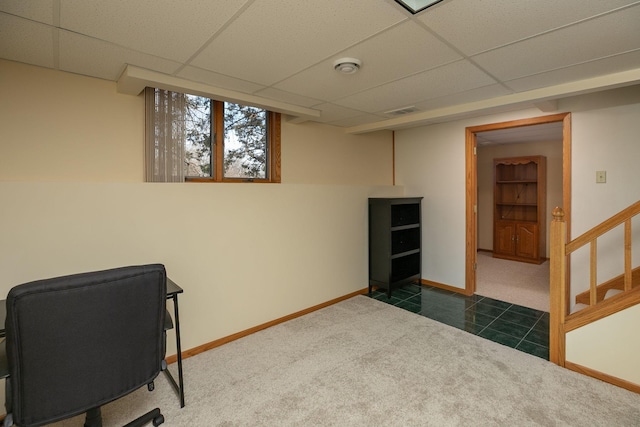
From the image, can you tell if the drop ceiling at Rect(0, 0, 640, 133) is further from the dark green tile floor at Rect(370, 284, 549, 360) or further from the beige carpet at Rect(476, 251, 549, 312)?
the beige carpet at Rect(476, 251, 549, 312)

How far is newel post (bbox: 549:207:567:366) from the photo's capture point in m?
2.40

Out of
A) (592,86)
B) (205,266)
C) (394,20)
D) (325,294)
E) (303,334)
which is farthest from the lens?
(325,294)

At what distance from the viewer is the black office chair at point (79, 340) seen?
1.25 metres

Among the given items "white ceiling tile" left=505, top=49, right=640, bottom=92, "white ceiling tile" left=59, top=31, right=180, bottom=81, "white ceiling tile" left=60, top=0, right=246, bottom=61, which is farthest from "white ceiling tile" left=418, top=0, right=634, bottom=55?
"white ceiling tile" left=59, top=31, right=180, bottom=81

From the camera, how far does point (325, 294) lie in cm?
377

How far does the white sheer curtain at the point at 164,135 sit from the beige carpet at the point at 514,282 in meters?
3.95

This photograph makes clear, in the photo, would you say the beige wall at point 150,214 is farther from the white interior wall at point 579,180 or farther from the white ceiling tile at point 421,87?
the white interior wall at point 579,180

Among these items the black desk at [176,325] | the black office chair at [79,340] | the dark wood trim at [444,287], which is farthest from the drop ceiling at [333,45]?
the dark wood trim at [444,287]

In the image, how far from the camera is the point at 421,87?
260 centimetres

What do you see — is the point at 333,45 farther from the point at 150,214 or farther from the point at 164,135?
the point at 150,214

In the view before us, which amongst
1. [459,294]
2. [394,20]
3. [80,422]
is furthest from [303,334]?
[394,20]

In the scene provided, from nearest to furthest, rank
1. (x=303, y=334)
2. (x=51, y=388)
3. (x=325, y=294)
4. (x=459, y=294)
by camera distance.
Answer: (x=51, y=388) → (x=303, y=334) → (x=325, y=294) → (x=459, y=294)

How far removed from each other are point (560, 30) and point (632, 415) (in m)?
2.26

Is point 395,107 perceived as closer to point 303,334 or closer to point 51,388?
point 303,334
